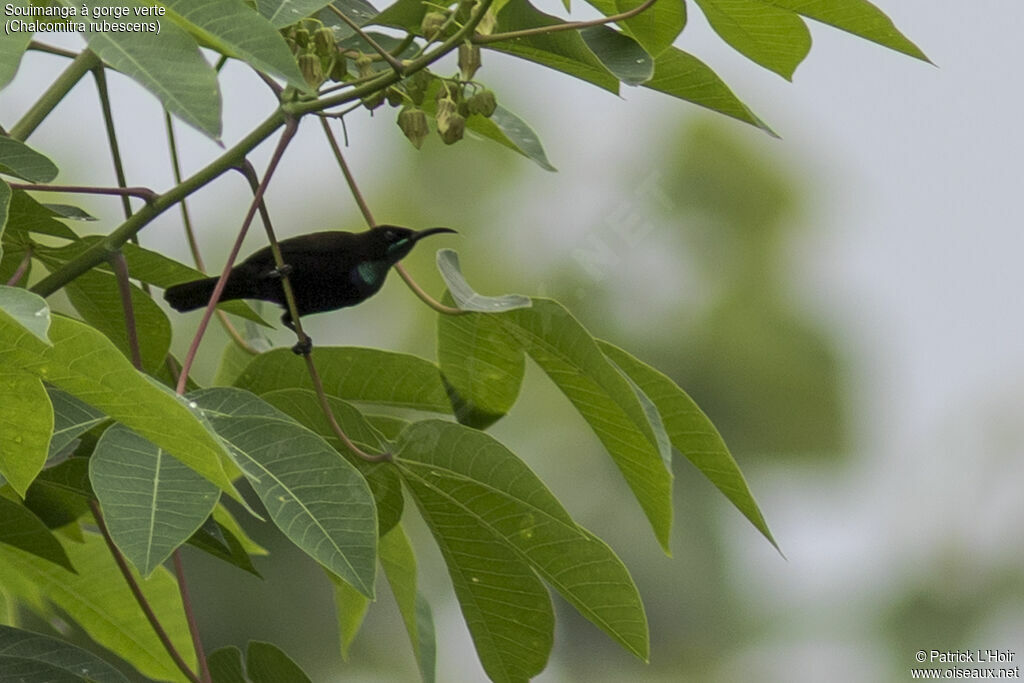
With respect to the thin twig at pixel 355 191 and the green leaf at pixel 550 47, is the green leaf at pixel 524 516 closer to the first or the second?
the thin twig at pixel 355 191

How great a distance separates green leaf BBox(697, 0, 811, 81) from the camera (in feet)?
2.84

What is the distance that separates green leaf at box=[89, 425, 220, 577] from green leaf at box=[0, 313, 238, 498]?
0.04m

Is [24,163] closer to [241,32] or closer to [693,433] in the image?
[241,32]

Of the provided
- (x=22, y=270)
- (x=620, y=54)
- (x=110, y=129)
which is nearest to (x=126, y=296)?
(x=22, y=270)

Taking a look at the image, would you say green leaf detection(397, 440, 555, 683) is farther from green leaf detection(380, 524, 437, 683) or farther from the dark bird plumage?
the dark bird plumage

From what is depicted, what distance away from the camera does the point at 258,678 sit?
1.07m

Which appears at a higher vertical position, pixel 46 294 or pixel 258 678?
pixel 46 294

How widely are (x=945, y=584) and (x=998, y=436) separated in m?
1.28

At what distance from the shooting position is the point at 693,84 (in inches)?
37.7

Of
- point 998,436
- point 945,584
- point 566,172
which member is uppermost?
point 566,172

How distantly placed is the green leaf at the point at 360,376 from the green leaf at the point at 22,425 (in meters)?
0.39

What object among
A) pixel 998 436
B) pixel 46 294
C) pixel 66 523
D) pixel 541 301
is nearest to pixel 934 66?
pixel 541 301

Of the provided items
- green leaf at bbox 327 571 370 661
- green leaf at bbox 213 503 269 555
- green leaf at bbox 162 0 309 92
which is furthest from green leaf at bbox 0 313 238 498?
green leaf at bbox 327 571 370 661

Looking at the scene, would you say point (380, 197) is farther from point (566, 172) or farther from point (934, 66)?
point (934, 66)
